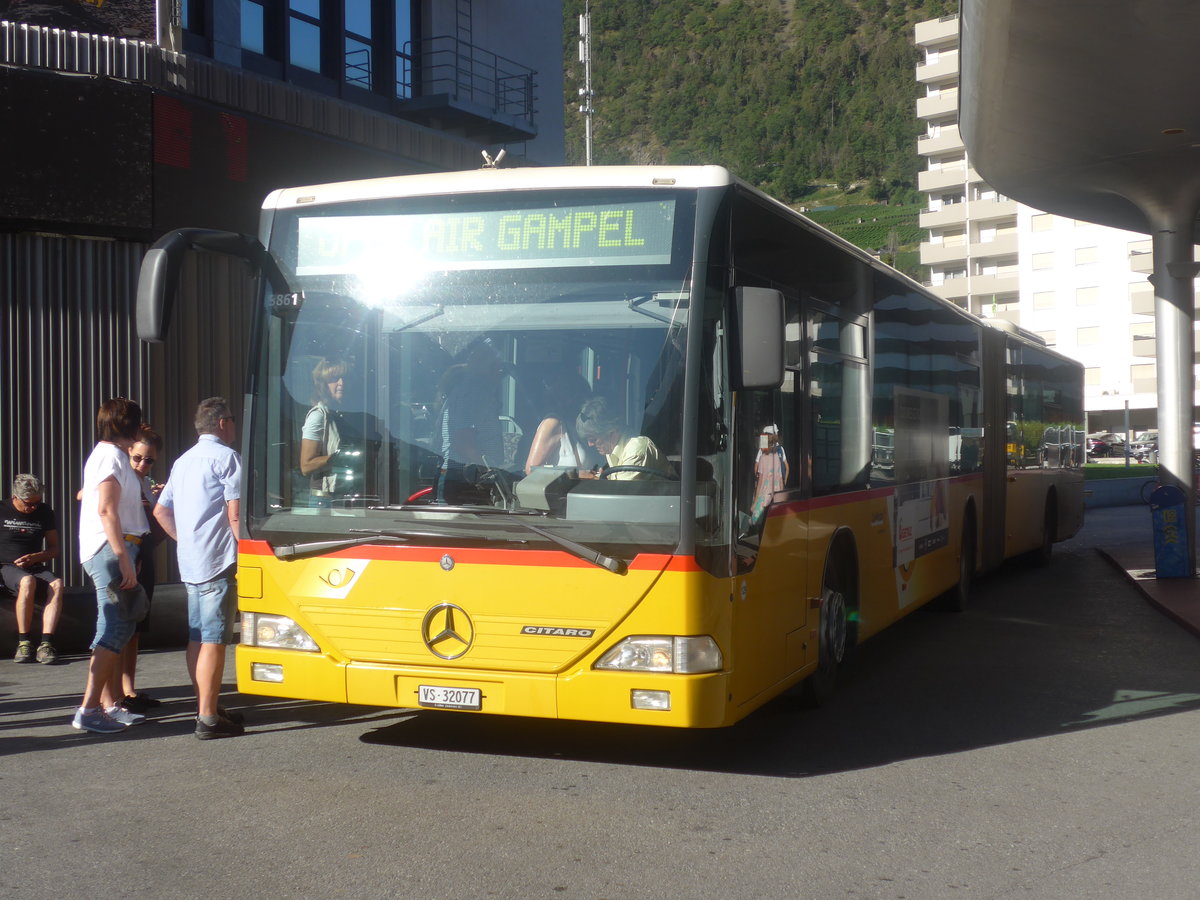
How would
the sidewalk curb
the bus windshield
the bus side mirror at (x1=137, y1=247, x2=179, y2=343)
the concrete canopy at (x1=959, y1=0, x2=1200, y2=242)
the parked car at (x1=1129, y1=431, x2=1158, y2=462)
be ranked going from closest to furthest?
the bus side mirror at (x1=137, y1=247, x2=179, y2=343) < the bus windshield < the concrete canopy at (x1=959, y1=0, x2=1200, y2=242) < the sidewalk curb < the parked car at (x1=1129, y1=431, x2=1158, y2=462)

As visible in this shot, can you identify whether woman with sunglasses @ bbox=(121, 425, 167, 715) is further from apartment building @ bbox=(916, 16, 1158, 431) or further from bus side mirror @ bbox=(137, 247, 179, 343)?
apartment building @ bbox=(916, 16, 1158, 431)

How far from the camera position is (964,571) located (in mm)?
13289

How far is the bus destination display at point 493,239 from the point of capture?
21.0 ft

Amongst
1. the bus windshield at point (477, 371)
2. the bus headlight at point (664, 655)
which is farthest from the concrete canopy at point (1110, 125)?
the bus headlight at point (664, 655)

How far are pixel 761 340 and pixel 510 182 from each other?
57.3 inches

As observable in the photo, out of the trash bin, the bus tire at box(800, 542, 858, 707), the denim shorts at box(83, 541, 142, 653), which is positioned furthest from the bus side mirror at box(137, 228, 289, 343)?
the trash bin

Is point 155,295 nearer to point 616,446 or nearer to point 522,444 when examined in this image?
point 522,444

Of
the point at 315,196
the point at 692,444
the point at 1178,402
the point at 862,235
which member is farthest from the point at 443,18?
the point at 862,235

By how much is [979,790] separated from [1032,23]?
21.7ft

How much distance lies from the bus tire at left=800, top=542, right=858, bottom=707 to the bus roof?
2648 millimetres

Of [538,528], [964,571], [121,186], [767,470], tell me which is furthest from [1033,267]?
[538,528]

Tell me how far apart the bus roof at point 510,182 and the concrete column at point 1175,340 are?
438 inches

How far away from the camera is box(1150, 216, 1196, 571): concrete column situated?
52.3ft

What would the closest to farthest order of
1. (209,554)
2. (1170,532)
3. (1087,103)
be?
(209,554) → (1087,103) → (1170,532)
